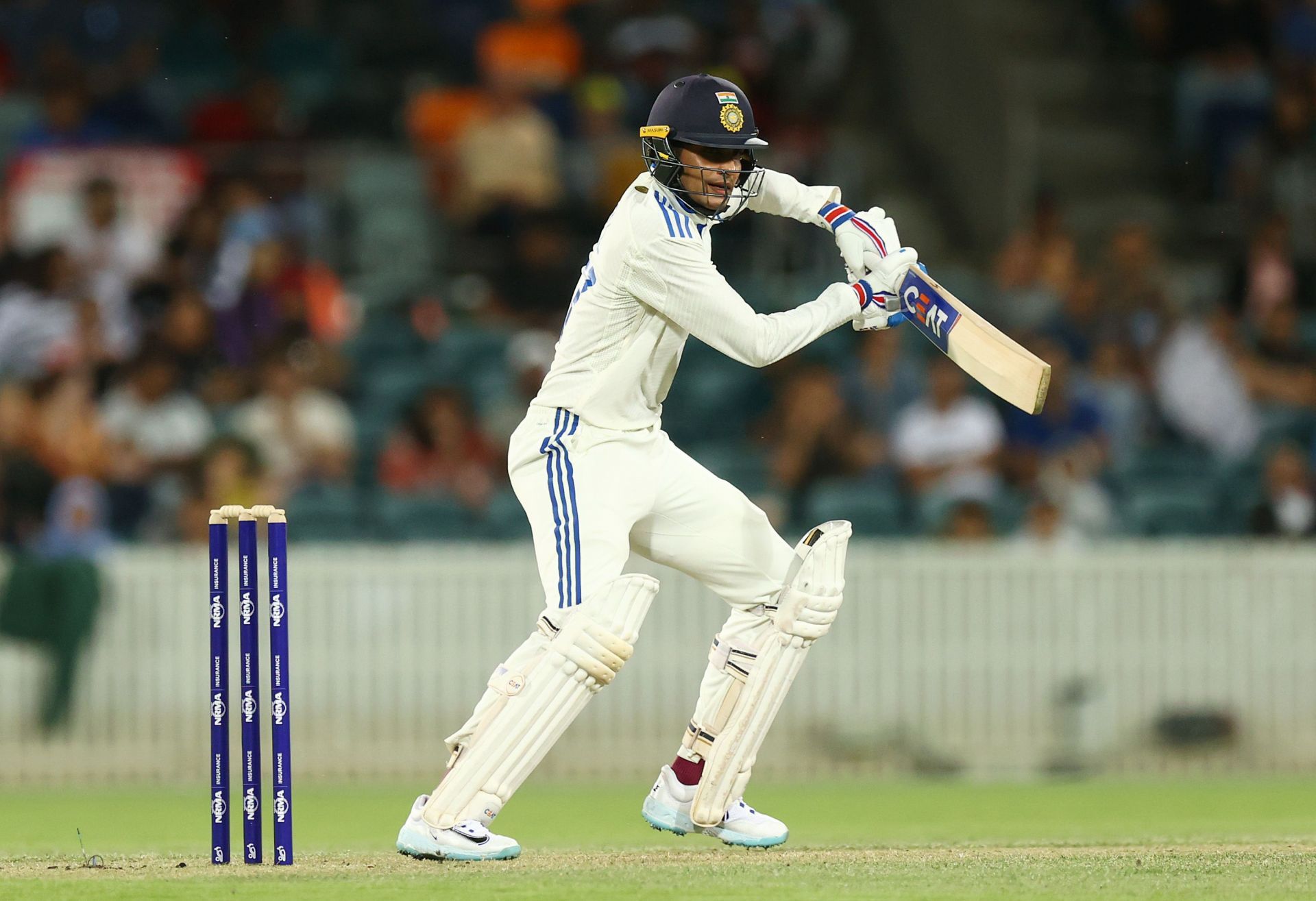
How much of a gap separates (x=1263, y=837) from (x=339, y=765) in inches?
158

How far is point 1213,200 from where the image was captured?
12.6 m

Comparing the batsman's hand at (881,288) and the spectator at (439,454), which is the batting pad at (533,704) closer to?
the batsman's hand at (881,288)

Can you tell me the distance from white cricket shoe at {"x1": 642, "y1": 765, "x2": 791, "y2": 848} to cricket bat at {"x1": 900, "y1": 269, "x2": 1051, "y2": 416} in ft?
4.30

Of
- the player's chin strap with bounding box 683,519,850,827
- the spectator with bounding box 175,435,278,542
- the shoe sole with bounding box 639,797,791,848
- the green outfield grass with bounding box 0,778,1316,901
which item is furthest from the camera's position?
the spectator with bounding box 175,435,278,542

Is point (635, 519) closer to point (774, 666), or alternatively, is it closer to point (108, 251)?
point (774, 666)

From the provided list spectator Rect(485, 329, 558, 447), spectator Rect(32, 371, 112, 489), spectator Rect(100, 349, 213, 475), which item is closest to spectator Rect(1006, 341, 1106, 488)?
spectator Rect(485, 329, 558, 447)

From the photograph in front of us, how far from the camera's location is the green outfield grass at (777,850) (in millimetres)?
4926

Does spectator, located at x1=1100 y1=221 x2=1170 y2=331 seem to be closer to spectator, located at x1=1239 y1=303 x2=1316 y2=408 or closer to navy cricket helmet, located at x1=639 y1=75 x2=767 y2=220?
spectator, located at x1=1239 y1=303 x2=1316 y2=408

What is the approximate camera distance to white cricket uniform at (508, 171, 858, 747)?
5398 millimetres

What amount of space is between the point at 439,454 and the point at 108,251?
2.39 metres

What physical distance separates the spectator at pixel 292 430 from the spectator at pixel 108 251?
1.21m

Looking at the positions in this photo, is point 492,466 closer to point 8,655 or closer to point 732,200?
point 8,655

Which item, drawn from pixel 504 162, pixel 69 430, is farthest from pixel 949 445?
pixel 69 430

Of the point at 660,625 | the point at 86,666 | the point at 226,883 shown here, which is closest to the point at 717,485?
the point at 226,883
